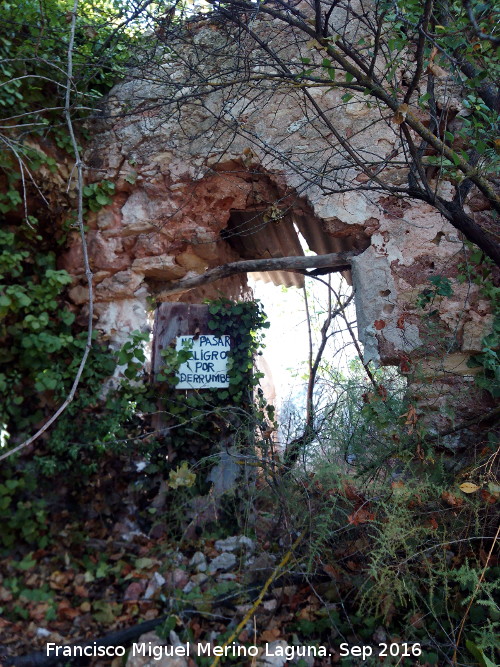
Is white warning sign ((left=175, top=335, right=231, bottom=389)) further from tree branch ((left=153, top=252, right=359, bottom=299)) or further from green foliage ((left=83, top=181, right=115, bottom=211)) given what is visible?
green foliage ((left=83, top=181, right=115, bottom=211))

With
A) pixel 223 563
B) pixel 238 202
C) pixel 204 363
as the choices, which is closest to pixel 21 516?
pixel 223 563

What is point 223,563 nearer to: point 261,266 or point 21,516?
point 21,516

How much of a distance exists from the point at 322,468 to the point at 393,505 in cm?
43

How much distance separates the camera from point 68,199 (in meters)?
4.04

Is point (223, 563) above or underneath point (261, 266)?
underneath

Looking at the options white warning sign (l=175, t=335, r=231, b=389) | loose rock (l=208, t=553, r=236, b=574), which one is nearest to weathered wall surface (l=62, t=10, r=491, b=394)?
white warning sign (l=175, t=335, r=231, b=389)

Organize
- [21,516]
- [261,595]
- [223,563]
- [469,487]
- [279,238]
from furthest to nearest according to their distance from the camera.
A: [279,238] → [21,516] → [223,563] → [261,595] → [469,487]

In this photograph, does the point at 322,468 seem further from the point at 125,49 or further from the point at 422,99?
the point at 125,49

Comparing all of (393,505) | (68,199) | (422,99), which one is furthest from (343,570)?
(68,199)

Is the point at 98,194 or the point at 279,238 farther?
the point at 279,238

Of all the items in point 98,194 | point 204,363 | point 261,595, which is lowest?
point 261,595

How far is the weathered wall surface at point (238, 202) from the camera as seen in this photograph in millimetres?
3332

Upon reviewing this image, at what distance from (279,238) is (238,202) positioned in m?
0.66

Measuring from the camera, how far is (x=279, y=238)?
455 cm
